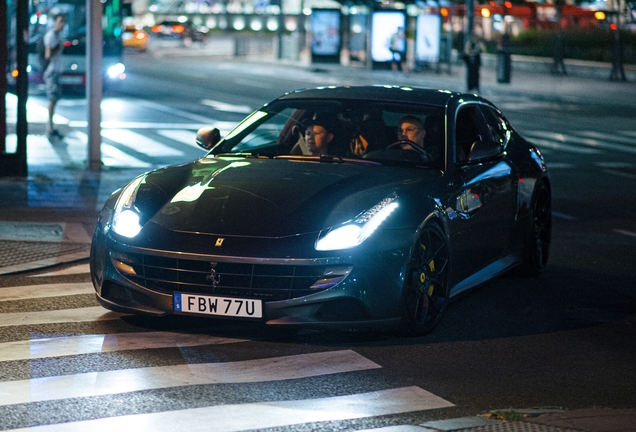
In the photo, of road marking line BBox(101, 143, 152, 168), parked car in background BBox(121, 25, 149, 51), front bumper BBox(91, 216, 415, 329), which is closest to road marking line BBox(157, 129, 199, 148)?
road marking line BBox(101, 143, 152, 168)

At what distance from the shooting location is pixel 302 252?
651 cm

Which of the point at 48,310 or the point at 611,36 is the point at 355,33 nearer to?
the point at 611,36

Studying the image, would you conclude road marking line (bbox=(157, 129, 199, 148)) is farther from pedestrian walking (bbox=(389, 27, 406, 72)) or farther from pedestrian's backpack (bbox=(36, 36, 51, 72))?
pedestrian walking (bbox=(389, 27, 406, 72))

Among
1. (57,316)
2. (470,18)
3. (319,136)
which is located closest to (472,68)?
(470,18)

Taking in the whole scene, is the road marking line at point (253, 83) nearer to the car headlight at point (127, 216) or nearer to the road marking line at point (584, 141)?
the road marking line at point (584, 141)

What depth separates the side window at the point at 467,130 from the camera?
8188 mm

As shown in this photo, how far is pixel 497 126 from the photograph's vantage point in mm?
9219

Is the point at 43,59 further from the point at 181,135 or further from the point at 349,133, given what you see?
the point at 349,133

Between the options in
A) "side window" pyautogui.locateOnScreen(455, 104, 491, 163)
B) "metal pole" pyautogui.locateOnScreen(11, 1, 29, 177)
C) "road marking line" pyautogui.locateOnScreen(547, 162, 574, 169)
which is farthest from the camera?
"road marking line" pyautogui.locateOnScreen(547, 162, 574, 169)

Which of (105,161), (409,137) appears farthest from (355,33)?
(409,137)

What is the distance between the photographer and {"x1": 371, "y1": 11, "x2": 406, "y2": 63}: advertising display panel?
A: 47094 mm

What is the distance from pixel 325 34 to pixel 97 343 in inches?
1790

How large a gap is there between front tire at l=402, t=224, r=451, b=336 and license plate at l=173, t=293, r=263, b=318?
886 millimetres

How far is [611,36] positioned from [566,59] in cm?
228
